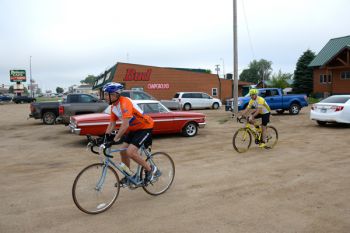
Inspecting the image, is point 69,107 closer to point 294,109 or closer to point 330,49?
point 294,109

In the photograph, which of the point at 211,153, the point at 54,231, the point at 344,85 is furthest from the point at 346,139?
the point at 344,85

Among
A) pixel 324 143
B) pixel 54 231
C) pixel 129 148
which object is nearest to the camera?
pixel 54 231

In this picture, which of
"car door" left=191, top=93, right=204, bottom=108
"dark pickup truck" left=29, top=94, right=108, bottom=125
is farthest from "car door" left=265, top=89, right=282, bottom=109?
"dark pickup truck" left=29, top=94, right=108, bottom=125

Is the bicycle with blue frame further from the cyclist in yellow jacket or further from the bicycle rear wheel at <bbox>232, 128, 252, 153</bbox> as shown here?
the cyclist in yellow jacket

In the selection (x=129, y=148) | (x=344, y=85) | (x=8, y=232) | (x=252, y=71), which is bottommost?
(x=8, y=232)

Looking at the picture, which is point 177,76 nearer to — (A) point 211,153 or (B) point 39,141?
(B) point 39,141

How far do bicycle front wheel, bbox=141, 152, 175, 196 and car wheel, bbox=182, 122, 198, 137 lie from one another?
660 cm

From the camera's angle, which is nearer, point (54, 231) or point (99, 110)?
point (54, 231)

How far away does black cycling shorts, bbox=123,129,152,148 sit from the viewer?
5.16 meters

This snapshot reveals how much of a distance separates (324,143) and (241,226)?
7.38 meters

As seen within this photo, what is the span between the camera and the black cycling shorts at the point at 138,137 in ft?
16.9

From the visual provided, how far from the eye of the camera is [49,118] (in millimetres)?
18812

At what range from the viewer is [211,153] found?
938cm

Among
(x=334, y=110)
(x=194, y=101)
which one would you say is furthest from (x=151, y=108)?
(x=194, y=101)
